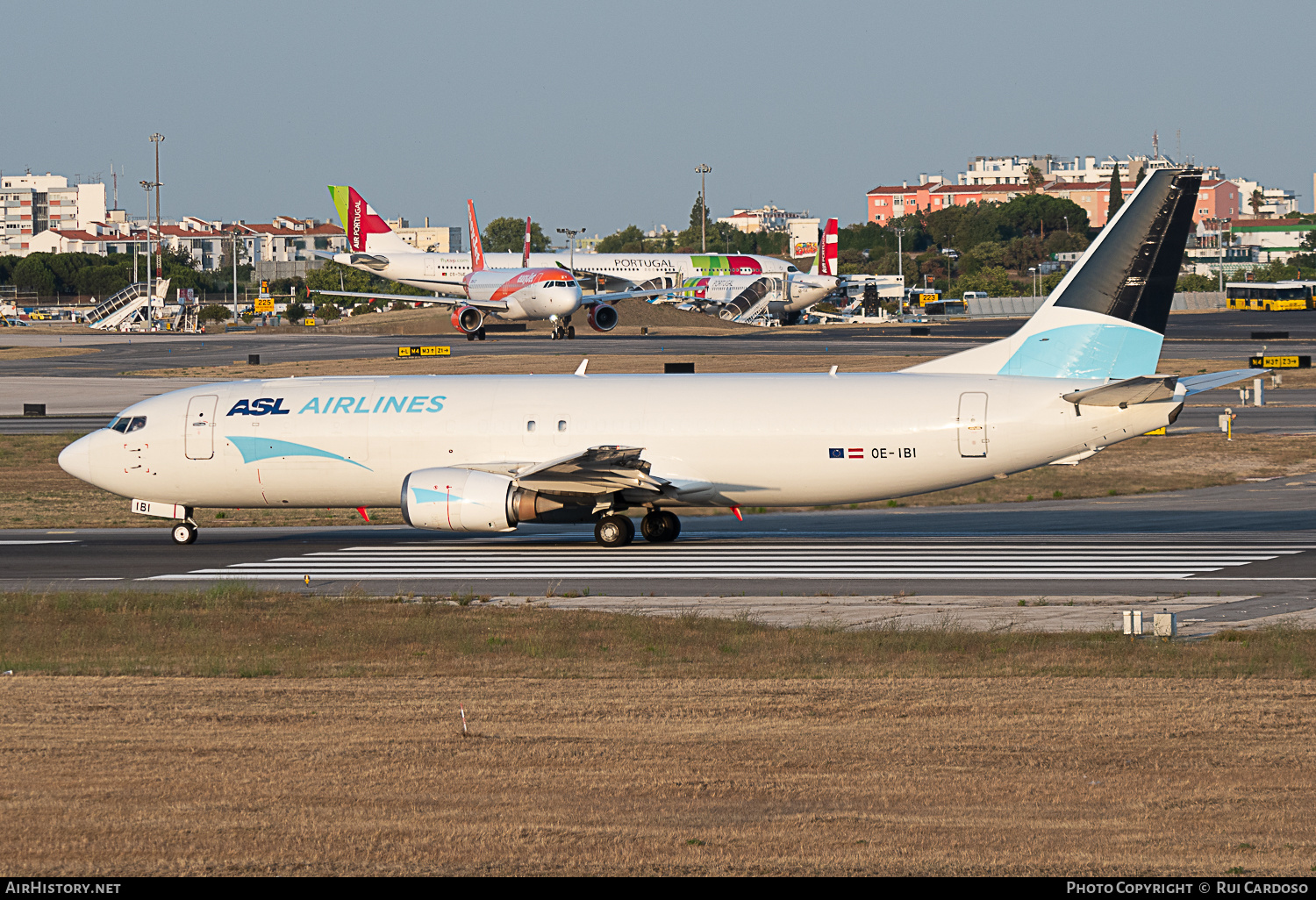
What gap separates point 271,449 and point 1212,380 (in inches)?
813

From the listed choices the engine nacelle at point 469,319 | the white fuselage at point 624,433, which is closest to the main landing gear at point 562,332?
the engine nacelle at point 469,319

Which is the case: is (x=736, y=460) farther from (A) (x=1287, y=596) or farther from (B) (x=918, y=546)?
(A) (x=1287, y=596)

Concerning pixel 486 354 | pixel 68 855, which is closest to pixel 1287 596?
pixel 68 855

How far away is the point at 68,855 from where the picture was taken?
10.2 meters

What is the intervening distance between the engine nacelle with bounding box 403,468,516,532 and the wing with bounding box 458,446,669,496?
711mm

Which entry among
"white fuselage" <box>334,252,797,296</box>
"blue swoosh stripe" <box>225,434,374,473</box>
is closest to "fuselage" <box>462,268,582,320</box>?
"white fuselage" <box>334,252,797,296</box>

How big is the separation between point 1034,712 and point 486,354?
2787 inches

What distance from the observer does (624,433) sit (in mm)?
30875

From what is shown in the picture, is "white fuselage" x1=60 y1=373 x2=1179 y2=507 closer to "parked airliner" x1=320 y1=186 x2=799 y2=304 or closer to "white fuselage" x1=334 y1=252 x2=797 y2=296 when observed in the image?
"white fuselage" x1=334 y1=252 x2=797 y2=296

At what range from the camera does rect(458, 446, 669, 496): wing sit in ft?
98.9

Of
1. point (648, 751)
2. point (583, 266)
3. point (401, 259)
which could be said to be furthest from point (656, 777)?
Answer: point (583, 266)

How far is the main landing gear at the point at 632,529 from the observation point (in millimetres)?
31547

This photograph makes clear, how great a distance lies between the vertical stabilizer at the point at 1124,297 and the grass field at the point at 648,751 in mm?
11321

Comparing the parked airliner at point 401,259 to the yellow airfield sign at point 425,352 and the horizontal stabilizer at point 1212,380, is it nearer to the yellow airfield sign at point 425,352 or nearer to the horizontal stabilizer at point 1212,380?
the yellow airfield sign at point 425,352
